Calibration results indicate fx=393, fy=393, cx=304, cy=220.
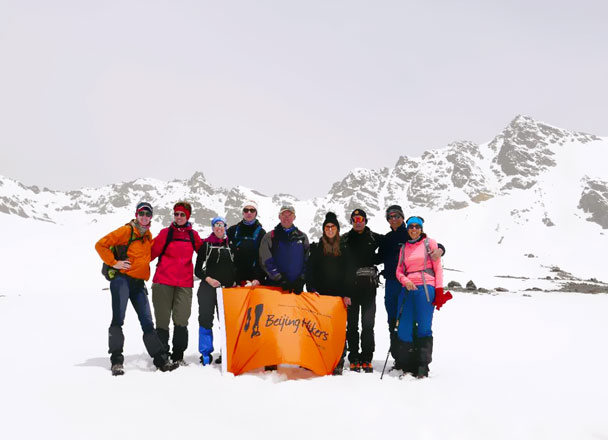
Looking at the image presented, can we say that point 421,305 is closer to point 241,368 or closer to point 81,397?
point 241,368

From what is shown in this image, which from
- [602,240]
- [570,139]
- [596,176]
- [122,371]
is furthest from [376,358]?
[570,139]

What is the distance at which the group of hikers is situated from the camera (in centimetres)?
609

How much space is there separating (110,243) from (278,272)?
258cm

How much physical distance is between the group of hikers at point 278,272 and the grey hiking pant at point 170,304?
0.02 metres

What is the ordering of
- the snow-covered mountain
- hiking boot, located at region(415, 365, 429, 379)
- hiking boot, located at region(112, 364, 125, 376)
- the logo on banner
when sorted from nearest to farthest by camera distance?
hiking boot, located at region(112, 364, 125, 376) → the logo on banner → hiking boot, located at region(415, 365, 429, 379) → the snow-covered mountain

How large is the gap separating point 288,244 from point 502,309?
1184cm

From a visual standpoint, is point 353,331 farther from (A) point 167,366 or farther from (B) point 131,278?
(B) point 131,278

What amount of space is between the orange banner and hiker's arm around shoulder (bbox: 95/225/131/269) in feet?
5.47

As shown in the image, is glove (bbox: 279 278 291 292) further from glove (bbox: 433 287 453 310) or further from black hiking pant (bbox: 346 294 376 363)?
glove (bbox: 433 287 453 310)

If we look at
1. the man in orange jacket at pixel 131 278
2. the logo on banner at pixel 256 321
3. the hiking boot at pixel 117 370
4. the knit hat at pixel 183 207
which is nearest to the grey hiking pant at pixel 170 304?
the man in orange jacket at pixel 131 278

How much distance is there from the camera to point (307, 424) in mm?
4145

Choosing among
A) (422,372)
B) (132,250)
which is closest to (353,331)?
(422,372)

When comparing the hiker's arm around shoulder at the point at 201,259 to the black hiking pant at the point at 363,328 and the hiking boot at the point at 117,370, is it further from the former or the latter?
the black hiking pant at the point at 363,328

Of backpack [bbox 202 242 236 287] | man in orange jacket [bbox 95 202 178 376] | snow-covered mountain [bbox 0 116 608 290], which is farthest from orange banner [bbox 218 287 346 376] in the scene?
snow-covered mountain [bbox 0 116 608 290]
